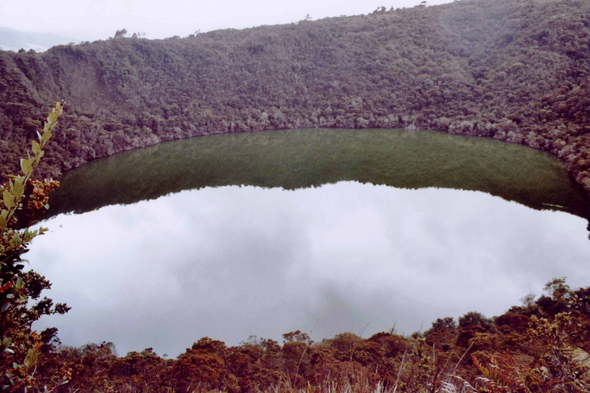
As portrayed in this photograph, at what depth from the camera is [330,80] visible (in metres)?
48.3

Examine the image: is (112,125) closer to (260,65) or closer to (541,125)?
(260,65)

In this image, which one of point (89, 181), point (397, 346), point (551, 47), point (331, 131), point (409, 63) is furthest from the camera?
point (409, 63)

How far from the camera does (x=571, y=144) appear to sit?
2417 cm

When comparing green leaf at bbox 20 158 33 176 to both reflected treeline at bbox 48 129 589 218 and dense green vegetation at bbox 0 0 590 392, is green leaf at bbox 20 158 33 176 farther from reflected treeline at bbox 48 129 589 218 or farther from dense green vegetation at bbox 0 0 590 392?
reflected treeline at bbox 48 129 589 218

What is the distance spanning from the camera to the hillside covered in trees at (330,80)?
2984 cm

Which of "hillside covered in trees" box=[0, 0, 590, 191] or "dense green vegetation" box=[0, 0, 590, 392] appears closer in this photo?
"dense green vegetation" box=[0, 0, 590, 392]

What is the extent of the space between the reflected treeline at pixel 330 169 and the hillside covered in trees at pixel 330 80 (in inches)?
124

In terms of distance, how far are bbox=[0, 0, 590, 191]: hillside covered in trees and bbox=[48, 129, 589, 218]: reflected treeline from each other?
3158 mm

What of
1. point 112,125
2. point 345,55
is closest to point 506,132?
point 345,55

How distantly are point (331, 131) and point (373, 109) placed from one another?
21.3 feet

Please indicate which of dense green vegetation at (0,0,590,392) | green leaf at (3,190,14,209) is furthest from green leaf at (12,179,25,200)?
dense green vegetation at (0,0,590,392)

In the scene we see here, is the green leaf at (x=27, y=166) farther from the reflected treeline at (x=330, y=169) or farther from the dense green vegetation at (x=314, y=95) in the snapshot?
the reflected treeline at (x=330, y=169)

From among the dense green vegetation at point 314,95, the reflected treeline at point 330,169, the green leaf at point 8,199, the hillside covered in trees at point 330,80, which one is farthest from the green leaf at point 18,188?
the hillside covered in trees at point 330,80

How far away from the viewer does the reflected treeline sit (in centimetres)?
1933
